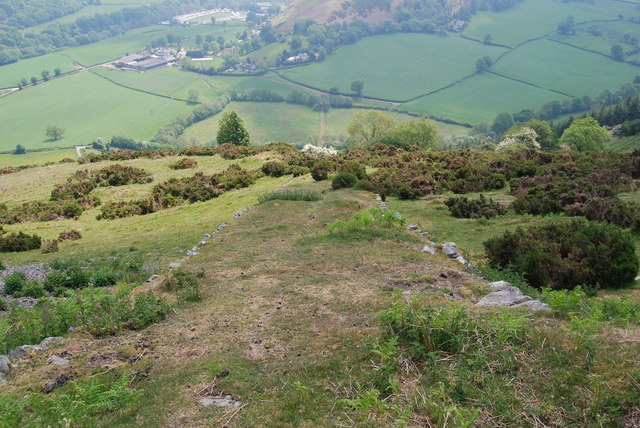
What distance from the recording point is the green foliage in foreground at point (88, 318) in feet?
36.0

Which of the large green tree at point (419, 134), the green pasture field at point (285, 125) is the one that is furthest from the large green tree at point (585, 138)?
the green pasture field at point (285, 125)

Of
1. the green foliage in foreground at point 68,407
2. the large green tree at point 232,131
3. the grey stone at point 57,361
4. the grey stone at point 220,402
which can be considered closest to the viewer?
the green foliage in foreground at point 68,407

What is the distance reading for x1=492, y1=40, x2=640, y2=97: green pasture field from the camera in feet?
515

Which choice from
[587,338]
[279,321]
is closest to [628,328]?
[587,338]

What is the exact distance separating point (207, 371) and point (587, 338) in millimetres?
6752

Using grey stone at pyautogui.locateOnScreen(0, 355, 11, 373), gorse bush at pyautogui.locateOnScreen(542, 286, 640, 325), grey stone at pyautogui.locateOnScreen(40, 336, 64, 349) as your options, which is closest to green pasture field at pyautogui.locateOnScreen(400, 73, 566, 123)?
gorse bush at pyautogui.locateOnScreen(542, 286, 640, 325)

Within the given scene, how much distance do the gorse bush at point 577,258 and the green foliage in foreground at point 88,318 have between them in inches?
439

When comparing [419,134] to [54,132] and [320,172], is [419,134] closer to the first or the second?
[320,172]

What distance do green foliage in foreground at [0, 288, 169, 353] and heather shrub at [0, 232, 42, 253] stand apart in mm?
16435

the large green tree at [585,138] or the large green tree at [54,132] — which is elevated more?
the large green tree at [585,138]

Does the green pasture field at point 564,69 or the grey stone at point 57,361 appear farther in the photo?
the green pasture field at point 564,69

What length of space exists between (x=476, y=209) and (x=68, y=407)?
2187 cm

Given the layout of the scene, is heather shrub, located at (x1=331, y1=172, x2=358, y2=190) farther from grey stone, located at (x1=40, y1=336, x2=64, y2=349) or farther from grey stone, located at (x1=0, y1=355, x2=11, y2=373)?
grey stone, located at (x1=0, y1=355, x2=11, y2=373)

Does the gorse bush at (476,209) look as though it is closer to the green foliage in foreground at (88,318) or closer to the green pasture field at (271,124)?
the green foliage in foreground at (88,318)
